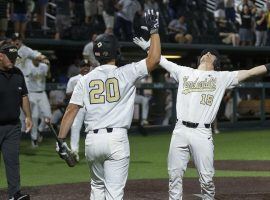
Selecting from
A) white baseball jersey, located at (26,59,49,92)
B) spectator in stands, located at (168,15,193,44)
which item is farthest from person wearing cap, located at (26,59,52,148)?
spectator in stands, located at (168,15,193,44)

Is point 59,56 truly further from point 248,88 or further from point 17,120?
point 17,120

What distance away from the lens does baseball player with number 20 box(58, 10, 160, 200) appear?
5887mm

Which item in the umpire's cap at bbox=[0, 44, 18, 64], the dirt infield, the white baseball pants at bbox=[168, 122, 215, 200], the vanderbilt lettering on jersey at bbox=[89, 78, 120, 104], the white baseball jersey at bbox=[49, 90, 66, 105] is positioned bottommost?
the dirt infield

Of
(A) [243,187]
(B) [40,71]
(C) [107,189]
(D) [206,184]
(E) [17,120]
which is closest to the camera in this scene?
(C) [107,189]

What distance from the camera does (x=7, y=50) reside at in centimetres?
826

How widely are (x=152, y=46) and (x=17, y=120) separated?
2.81m

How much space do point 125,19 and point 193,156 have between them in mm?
13617

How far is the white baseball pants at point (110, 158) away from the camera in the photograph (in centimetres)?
586

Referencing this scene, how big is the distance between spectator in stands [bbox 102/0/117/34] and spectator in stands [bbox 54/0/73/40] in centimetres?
107

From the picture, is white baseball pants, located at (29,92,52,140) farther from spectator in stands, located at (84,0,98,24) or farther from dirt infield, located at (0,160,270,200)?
spectator in stands, located at (84,0,98,24)

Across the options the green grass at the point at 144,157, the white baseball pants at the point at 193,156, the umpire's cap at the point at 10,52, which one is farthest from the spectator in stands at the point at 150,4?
the white baseball pants at the point at 193,156

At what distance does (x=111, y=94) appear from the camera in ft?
19.6

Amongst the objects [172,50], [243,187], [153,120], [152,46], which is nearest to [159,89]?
[153,120]

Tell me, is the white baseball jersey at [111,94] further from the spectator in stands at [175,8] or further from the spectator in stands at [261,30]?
the spectator in stands at [261,30]
